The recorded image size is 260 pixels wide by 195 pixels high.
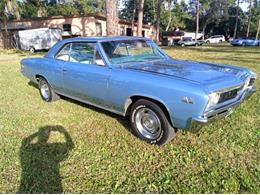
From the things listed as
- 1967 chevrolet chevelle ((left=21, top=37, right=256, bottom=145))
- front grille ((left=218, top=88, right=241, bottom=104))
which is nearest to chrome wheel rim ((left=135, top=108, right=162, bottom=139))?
1967 chevrolet chevelle ((left=21, top=37, right=256, bottom=145))

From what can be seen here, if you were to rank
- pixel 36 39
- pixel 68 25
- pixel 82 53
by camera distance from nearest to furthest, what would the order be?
pixel 82 53 → pixel 36 39 → pixel 68 25

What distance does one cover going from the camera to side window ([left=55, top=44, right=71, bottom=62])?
5634 mm

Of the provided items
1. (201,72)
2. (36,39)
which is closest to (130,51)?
(201,72)

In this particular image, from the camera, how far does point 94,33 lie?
32.7 meters

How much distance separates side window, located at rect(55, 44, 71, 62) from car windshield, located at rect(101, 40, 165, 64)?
1.10 meters

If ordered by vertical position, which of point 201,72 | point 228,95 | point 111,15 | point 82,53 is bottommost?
point 228,95

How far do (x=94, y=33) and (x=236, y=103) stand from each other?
3014 cm

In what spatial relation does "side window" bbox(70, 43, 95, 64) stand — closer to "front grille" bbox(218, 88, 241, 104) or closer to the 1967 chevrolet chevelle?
the 1967 chevrolet chevelle

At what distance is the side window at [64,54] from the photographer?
5634mm

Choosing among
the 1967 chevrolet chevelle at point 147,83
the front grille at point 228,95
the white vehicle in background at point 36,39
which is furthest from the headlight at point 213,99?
the white vehicle in background at point 36,39

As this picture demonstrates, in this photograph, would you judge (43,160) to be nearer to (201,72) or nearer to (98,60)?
(98,60)

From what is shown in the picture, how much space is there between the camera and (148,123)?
4.22 metres

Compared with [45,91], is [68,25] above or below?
above

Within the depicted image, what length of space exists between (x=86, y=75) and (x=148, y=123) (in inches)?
57.5
